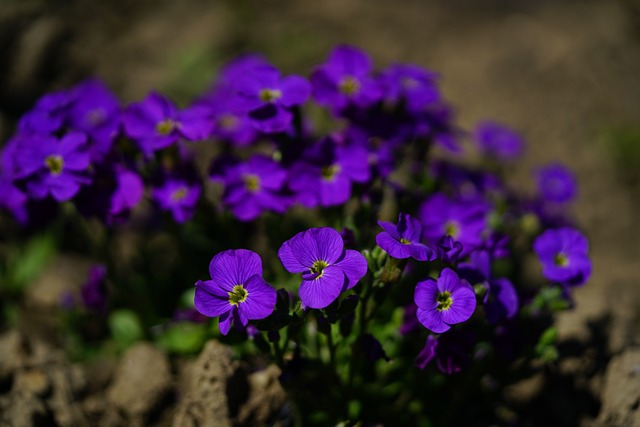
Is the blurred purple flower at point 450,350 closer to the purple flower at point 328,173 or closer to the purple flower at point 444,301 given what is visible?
the purple flower at point 444,301

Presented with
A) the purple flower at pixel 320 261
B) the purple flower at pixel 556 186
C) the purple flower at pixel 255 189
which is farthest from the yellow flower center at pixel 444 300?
the purple flower at pixel 556 186

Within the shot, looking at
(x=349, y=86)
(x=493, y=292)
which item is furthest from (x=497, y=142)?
(x=493, y=292)

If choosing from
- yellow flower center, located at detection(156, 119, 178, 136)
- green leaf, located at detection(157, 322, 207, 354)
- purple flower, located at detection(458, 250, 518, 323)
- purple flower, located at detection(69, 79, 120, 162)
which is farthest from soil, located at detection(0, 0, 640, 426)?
yellow flower center, located at detection(156, 119, 178, 136)

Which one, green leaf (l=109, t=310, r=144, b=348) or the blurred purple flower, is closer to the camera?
the blurred purple flower

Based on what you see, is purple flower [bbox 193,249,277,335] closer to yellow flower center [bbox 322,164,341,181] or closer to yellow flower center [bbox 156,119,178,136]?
yellow flower center [bbox 322,164,341,181]

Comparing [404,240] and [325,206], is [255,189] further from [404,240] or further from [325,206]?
[404,240]

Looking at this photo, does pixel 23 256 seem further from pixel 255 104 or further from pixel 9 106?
pixel 255 104
